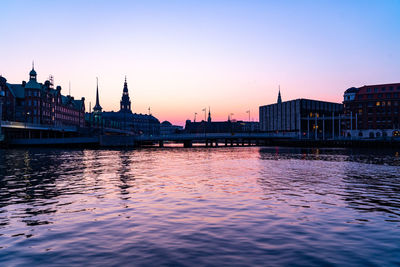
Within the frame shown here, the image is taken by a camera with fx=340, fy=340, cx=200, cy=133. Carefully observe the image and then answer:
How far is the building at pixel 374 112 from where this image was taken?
14025cm

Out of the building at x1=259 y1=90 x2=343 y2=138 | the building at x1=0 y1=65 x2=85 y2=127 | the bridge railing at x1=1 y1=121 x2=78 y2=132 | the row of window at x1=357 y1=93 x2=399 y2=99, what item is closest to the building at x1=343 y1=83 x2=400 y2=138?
the row of window at x1=357 y1=93 x2=399 y2=99

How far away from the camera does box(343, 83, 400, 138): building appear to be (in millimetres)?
140250

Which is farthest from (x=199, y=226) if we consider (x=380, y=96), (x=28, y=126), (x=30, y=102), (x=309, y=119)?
(x=309, y=119)

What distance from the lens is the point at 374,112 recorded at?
473 feet

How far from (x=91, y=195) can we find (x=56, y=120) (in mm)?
152093

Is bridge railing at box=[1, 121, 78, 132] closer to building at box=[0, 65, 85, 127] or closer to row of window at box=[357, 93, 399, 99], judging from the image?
building at box=[0, 65, 85, 127]

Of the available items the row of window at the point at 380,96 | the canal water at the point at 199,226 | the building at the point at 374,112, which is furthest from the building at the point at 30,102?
the row of window at the point at 380,96

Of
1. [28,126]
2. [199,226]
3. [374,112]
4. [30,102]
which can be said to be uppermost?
[30,102]

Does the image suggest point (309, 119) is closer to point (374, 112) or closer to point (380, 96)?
point (374, 112)

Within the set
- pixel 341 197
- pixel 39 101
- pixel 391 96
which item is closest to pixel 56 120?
pixel 39 101

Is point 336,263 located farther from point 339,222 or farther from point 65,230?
point 65,230

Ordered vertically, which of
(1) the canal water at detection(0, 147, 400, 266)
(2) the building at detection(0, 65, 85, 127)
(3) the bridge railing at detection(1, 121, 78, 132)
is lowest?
(1) the canal water at detection(0, 147, 400, 266)

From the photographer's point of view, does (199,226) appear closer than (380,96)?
Yes

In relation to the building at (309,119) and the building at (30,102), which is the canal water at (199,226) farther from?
the building at (309,119)
